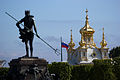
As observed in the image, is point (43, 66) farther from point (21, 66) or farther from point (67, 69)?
point (67, 69)

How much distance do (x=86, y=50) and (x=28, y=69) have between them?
6192 centimetres

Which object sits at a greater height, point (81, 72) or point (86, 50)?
point (86, 50)

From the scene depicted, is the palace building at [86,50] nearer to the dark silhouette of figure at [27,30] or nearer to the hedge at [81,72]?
the hedge at [81,72]

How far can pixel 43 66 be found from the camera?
21562 mm

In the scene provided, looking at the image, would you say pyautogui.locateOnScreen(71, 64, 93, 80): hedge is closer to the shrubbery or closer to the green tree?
the shrubbery

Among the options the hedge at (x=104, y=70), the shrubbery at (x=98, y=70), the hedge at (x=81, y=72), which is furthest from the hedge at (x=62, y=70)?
the hedge at (x=81, y=72)

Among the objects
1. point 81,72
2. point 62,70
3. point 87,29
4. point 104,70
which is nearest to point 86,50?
point 87,29

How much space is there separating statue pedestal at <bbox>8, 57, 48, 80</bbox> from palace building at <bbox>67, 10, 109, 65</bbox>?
60.0m

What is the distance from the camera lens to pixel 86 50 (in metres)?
82.0

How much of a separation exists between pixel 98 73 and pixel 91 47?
137 ft

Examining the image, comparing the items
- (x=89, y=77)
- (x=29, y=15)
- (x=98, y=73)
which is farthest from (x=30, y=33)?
(x=89, y=77)

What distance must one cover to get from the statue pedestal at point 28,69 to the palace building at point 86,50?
59953 millimetres

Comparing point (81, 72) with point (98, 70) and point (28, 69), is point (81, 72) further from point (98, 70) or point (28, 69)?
point (28, 69)

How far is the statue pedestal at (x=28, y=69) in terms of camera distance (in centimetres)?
2077
